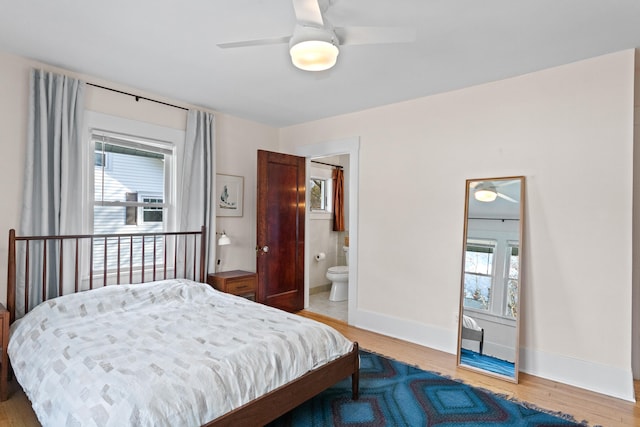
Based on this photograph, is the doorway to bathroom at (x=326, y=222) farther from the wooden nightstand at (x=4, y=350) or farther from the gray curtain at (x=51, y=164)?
the wooden nightstand at (x=4, y=350)

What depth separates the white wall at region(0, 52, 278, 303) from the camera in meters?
2.77

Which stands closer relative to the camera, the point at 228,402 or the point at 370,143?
the point at 228,402

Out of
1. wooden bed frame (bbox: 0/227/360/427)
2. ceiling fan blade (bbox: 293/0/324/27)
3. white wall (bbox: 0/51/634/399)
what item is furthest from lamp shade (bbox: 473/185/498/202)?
ceiling fan blade (bbox: 293/0/324/27)

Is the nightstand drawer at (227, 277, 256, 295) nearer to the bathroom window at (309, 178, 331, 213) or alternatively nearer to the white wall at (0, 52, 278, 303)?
the white wall at (0, 52, 278, 303)

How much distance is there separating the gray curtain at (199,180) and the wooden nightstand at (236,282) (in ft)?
0.57

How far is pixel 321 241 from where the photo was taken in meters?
5.83

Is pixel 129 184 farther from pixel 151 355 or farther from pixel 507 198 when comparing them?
pixel 507 198

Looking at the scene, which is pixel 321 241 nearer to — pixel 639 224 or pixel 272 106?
pixel 272 106

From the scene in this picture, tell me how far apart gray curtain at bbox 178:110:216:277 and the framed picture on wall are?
238 mm

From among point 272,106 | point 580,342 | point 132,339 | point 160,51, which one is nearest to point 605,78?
point 580,342

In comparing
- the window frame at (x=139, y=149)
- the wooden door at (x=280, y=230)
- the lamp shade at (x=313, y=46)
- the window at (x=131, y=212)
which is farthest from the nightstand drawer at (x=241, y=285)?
the lamp shade at (x=313, y=46)

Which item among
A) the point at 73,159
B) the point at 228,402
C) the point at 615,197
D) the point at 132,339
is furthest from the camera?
the point at 73,159

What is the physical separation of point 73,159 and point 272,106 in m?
2.01

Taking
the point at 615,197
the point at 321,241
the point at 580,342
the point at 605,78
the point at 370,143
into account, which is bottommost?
the point at 580,342
